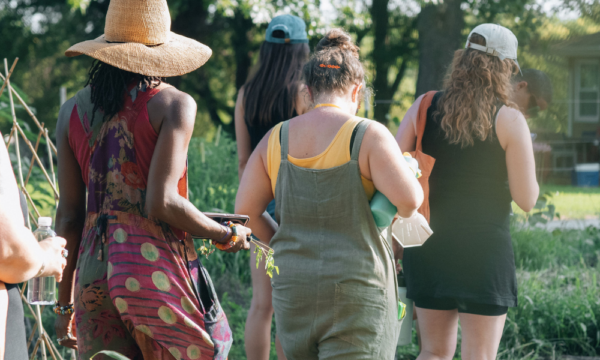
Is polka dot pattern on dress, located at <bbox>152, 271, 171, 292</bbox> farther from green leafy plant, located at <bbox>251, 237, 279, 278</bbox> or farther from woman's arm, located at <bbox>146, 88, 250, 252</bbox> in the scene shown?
green leafy plant, located at <bbox>251, 237, 279, 278</bbox>

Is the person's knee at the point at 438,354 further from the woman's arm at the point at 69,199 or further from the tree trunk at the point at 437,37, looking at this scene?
the tree trunk at the point at 437,37

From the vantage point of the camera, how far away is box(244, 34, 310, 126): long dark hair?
3064 millimetres

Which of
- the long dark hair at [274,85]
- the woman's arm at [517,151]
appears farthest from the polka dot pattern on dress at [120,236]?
the woman's arm at [517,151]

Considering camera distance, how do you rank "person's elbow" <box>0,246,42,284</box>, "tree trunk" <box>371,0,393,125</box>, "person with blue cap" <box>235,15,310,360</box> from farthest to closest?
"tree trunk" <box>371,0,393,125</box>, "person with blue cap" <box>235,15,310,360</box>, "person's elbow" <box>0,246,42,284</box>

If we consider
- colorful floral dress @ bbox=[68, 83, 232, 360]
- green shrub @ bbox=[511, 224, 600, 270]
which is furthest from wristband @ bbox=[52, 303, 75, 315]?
green shrub @ bbox=[511, 224, 600, 270]

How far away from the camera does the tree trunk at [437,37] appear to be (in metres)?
8.67

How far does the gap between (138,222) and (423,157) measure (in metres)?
1.30

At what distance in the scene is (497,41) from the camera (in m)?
2.57

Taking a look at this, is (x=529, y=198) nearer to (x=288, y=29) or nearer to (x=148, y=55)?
(x=288, y=29)

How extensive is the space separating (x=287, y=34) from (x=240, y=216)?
4.48 feet

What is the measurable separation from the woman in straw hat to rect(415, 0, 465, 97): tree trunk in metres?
7.04

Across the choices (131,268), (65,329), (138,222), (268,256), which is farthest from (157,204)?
(65,329)

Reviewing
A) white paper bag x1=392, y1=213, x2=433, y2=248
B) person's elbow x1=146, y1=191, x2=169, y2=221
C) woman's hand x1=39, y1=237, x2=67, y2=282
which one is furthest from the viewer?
white paper bag x1=392, y1=213, x2=433, y2=248

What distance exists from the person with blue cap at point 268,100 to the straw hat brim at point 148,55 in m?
0.87
